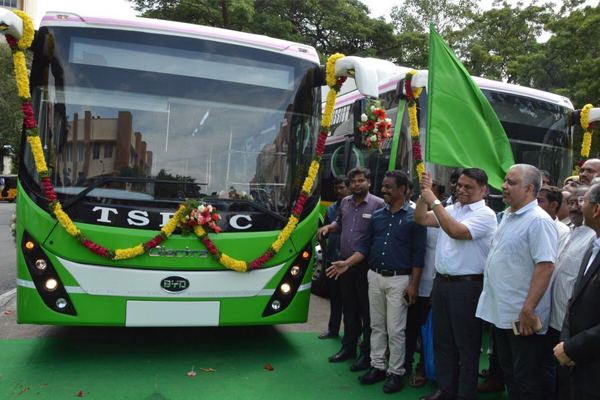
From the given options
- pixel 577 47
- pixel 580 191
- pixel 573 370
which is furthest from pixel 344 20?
pixel 573 370

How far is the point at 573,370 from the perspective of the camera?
2.89 meters

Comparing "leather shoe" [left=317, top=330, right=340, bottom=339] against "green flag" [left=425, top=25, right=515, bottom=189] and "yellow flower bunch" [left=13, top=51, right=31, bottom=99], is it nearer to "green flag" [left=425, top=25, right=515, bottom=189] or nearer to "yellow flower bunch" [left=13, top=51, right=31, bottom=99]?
"green flag" [left=425, top=25, right=515, bottom=189]

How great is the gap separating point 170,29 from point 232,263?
7.48 feet

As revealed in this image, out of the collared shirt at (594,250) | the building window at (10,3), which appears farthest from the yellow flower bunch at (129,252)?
the building window at (10,3)

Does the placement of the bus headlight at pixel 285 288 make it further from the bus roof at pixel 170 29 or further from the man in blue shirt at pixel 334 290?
the bus roof at pixel 170 29

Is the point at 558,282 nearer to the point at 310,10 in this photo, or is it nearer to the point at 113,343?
the point at 113,343

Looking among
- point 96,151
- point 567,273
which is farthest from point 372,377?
point 96,151

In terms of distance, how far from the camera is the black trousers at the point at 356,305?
5.47 m

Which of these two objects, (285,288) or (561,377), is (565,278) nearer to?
(561,377)

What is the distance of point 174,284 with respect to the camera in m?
5.04

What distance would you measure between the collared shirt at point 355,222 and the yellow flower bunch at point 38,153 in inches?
114

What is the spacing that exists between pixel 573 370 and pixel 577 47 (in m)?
18.0

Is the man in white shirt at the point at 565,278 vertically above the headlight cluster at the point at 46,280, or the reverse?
the man in white shirt at the point at 565,278

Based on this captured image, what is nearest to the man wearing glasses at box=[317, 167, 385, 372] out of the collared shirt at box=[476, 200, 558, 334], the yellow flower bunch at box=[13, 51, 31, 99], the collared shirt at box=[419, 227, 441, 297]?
the collared shirt at box=[419, 227, 441, 297]
